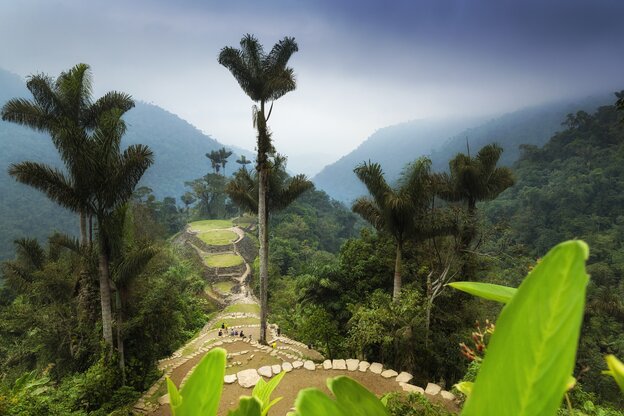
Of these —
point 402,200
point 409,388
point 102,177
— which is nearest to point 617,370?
point 102,177

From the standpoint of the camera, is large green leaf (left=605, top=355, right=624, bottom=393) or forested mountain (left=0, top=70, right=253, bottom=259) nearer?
large green leaf (left=605, top=355, right=624, bottom=393)

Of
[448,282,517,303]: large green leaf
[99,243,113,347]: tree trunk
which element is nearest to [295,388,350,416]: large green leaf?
[448,282,517,303]: large green leaf

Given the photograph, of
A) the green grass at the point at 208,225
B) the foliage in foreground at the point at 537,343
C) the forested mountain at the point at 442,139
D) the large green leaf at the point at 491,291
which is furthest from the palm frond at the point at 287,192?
the forested mountain at the point at 442,139

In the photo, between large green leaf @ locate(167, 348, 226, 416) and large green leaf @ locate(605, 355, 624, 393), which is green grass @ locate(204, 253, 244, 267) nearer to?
large green leaf @ locate(167, 348, 226, 416)

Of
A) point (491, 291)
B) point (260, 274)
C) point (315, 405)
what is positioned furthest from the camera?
point (260, 274)

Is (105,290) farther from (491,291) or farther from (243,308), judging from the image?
(243,308)

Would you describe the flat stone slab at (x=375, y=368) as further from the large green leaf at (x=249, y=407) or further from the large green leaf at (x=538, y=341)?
the large green leaf at (x=538, y=341)
